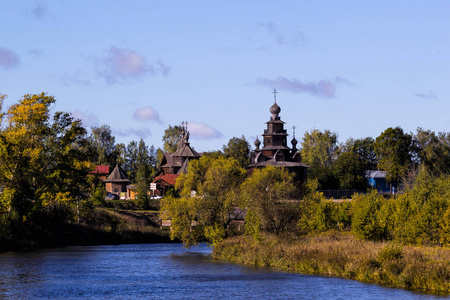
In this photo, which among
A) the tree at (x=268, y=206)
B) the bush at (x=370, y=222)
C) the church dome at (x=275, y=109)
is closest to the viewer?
the bush at (x=370, y=222)

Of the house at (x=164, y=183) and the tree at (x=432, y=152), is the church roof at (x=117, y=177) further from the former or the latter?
the tree at (x=432, y=152)

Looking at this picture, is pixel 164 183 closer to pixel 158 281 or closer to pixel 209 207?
pixel 209 207

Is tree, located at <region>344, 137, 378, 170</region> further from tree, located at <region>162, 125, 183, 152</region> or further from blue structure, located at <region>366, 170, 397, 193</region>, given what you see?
tree, located at <region>162, 125, 183, 152</region>

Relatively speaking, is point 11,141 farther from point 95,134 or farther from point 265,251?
point 95,134

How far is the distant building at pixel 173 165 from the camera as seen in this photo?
145 meters

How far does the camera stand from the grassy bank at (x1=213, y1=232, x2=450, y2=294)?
1588 inches

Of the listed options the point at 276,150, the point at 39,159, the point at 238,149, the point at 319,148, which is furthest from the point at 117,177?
the point at 39,159

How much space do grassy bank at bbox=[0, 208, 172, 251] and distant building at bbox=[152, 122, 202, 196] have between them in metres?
37.9

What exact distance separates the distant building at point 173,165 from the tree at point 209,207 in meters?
70.3

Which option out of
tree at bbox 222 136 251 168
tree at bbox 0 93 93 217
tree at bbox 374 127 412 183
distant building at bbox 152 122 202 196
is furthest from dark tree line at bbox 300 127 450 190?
tree at bbox 0 93 93 217

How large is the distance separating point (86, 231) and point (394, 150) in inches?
2930

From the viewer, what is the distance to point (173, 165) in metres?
155

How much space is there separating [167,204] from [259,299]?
33997mm

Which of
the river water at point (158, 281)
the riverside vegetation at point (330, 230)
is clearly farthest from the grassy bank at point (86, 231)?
the riverside vegetation at point (330, 230)
